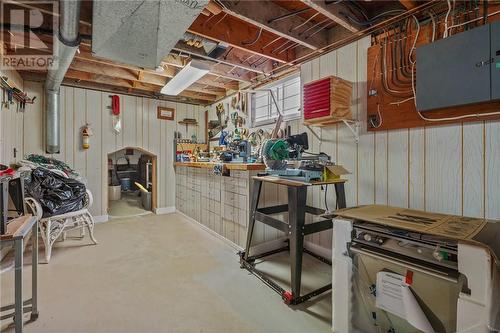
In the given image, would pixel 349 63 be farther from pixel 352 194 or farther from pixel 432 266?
pixel 432 266

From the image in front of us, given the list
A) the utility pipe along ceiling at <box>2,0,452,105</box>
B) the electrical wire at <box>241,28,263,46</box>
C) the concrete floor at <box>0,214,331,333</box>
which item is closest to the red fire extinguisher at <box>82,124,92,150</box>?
the utility pipe along ceiling at <box>2,0,452,105</box>

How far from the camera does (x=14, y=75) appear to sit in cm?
308

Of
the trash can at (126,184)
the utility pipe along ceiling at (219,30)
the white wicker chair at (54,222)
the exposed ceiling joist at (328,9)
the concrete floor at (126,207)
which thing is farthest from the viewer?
the trash can at (126,184)

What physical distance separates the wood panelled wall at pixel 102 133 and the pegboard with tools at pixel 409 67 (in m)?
3.94

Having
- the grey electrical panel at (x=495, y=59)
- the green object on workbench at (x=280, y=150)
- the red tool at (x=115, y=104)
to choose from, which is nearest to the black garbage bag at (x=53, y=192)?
the red tool at (x=115, y=104)

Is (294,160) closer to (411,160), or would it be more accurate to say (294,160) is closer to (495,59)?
(411,160)

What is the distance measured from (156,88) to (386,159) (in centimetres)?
402

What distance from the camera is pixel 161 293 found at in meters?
1.96

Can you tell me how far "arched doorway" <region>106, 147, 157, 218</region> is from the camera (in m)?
4.90

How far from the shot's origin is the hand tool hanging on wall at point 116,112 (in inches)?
166

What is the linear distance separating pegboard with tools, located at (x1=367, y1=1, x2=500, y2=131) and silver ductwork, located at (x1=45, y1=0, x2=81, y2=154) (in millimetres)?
2447

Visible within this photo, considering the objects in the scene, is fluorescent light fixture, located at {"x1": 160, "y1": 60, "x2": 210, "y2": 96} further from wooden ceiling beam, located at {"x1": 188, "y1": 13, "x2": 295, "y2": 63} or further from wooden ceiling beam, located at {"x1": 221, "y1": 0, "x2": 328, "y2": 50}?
wooden ceiling beam, located at {"x1": 221, "y1": 0, "x2": 328, "y2": 50}

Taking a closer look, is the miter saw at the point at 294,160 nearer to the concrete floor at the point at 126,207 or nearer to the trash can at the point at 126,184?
the concrete floor at the point at 126,207

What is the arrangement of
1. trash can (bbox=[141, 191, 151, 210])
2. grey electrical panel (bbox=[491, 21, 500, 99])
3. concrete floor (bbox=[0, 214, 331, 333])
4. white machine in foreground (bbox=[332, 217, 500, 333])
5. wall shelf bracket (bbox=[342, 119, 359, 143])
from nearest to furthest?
white machine in foreground (bbox=[332, 217, 500, 333]) < grey electrical panel (bbox=[491, 21, 500, 99]) < concrete floor (bbox=[0, 214, 331, 333]) < wall shelf bracket (bbox=[342, 119, 359, 143]) < trash can (bbox=[141, 191, 151, 210])
